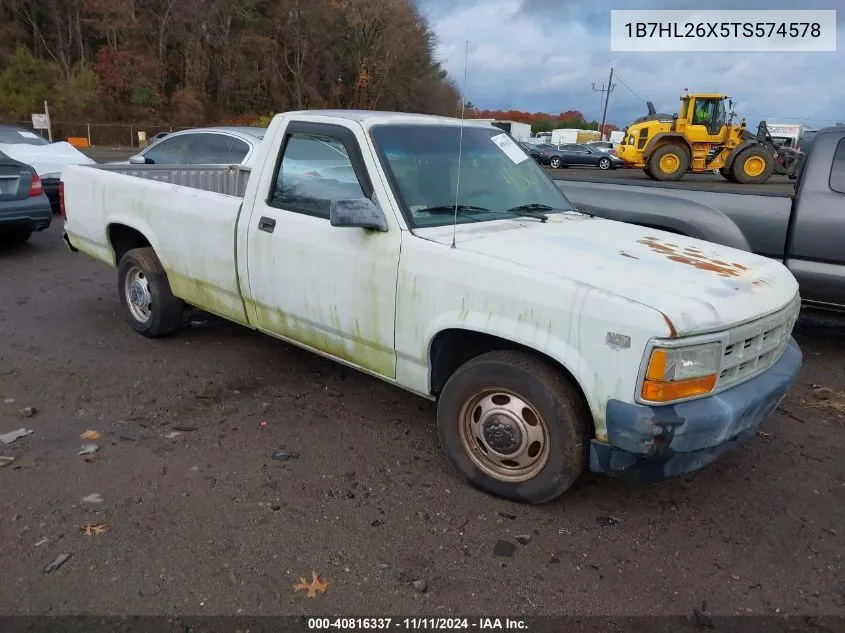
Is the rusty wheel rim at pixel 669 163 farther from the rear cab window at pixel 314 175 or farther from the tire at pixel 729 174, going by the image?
the rear cab window at pixel 314 175

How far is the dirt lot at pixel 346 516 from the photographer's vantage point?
272 cm

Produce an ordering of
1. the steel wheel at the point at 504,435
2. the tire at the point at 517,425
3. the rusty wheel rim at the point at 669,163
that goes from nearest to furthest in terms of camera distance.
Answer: the tire at the point at 517,425 < the steel wheel at the point at 504,435 < the rusty wheel rim at the point at 669,163

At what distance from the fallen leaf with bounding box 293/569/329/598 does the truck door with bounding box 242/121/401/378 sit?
125 cm

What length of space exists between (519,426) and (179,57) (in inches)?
2167

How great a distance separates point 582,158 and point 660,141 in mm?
12710

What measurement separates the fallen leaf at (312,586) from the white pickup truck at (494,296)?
3.23ft

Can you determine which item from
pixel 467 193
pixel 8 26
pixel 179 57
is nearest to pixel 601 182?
pixel 467 193

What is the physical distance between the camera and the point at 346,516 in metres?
3.23

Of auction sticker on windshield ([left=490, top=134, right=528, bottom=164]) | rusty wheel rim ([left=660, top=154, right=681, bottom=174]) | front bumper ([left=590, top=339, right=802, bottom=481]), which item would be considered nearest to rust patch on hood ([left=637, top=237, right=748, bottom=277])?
front bumper ([left=590, top=339, right=802, bottom=481])

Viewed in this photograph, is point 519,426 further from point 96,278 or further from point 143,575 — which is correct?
point 96,278

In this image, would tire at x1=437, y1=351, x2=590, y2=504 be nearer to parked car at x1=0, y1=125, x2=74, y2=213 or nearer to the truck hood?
the truck hood

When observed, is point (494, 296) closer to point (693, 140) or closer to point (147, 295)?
point (147, 295)

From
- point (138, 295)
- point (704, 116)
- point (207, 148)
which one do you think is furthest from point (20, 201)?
point (704, 116)

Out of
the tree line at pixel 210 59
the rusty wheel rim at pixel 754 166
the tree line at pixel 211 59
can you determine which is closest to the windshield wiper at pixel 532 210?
the rusty wheel rim at pixel 754 166
